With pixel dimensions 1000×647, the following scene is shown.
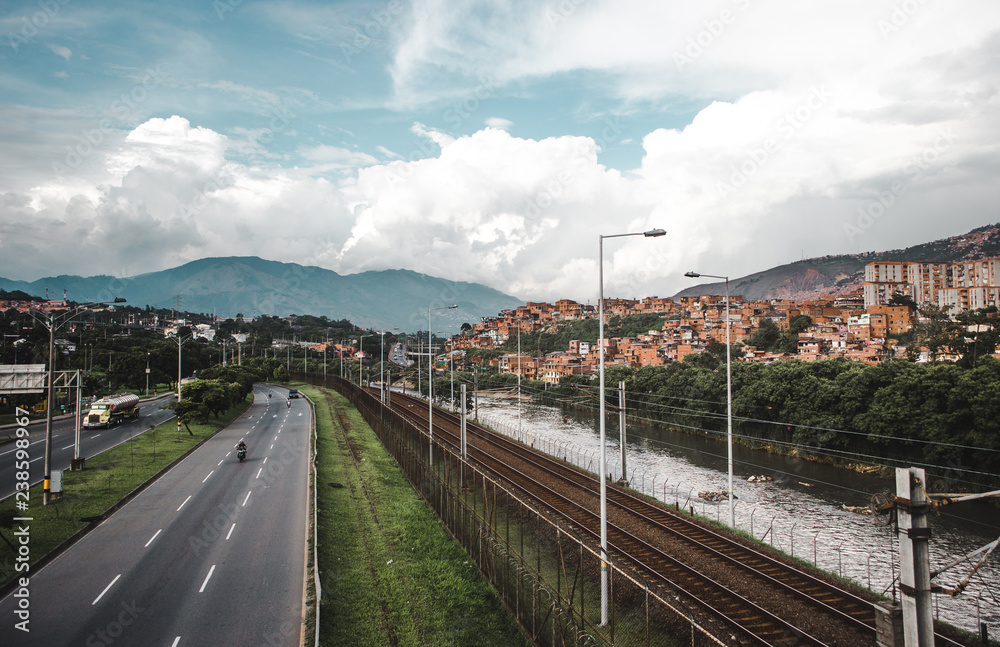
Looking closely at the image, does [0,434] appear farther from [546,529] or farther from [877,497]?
[877,497]

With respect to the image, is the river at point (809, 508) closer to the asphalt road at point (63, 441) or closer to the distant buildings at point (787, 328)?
the distant buildings at point (787, 328)

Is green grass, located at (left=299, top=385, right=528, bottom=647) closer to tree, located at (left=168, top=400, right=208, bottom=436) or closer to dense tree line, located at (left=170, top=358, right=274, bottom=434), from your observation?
tree, located at (left=168, top=400, right=208, bottom=436)

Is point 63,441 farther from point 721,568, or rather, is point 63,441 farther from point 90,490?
point 721,568

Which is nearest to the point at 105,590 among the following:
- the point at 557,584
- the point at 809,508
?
the point at 557,584

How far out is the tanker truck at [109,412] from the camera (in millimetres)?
36500

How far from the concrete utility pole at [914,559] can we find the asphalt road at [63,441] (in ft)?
84.8

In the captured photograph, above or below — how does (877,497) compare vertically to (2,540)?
above

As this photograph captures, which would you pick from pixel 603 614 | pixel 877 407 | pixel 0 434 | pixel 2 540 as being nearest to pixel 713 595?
pixel 603 614

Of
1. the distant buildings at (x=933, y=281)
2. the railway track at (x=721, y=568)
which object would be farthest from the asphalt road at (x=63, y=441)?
the distant buildings at (x=933, y=281)

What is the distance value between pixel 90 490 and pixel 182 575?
9.97 m

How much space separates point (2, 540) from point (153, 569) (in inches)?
190

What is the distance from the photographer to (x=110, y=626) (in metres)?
11.4

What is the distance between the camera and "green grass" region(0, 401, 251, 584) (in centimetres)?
1539

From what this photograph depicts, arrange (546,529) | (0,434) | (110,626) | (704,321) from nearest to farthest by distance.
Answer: (110,626), (546,529), (0,434), (704,321)
